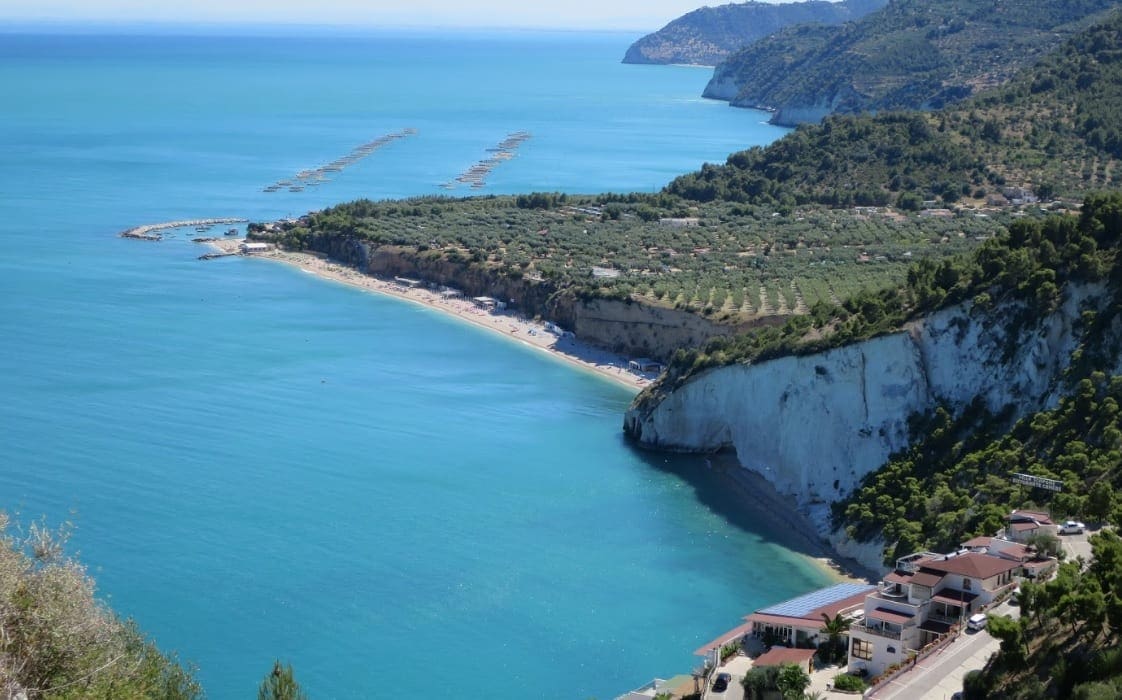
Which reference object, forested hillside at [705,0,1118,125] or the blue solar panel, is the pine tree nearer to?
the blue solar panel

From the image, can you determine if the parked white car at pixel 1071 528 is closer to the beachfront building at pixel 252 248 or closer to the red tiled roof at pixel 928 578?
the red tiled roof at pixel 928 578

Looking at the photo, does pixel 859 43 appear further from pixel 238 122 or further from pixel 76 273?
pixel 76 273

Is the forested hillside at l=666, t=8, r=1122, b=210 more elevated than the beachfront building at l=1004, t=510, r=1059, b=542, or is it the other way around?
the forested hillside at l=666, t=8, r=1122, b=210

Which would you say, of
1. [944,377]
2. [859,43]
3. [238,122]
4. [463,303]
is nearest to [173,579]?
[944,377]

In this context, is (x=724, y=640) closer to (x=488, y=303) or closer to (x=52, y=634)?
(x=52, y=634)

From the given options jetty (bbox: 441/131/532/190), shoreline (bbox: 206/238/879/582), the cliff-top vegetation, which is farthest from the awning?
jetty (bbox: 441/131/532/190)
